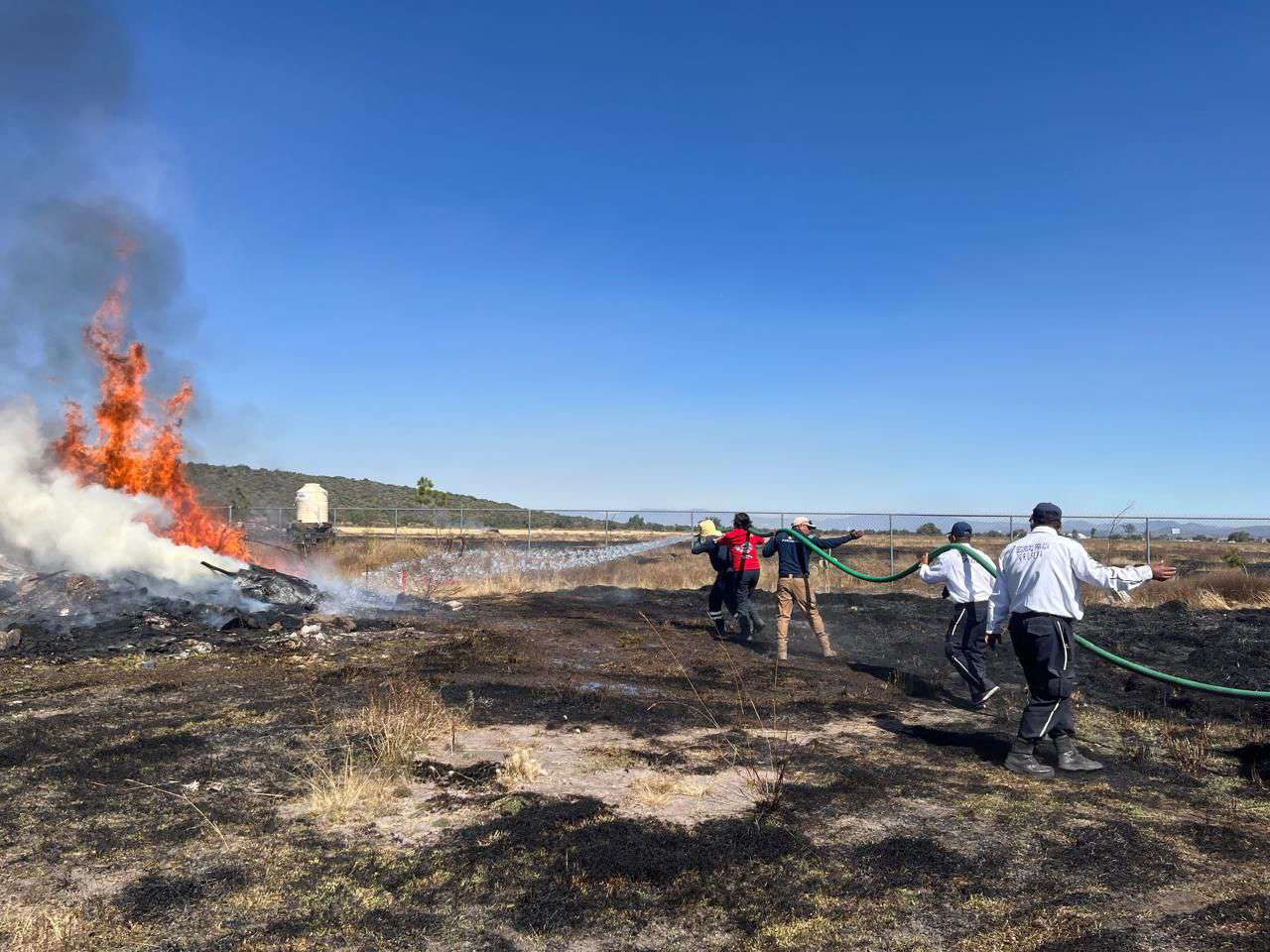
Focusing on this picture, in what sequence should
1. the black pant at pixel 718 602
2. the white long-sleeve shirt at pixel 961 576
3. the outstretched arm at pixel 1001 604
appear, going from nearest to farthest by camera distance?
the outstretched arm at pixel 1001 604 → the white long-sleeve shirt at pixel 961 576 → the black pant at pixel 718 602

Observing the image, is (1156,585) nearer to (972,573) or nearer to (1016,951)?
(972,573)

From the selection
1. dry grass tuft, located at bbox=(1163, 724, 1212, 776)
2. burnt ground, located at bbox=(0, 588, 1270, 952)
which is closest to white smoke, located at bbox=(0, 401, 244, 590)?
burnt ground, located at bbox=(0, 588, 1270, 952)

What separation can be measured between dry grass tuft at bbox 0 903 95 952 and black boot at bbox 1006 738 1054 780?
5654 mm

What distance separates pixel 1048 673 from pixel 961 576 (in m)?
2.69

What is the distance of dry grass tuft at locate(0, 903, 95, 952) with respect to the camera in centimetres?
349

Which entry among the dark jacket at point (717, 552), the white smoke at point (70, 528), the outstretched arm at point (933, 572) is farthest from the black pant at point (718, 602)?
the white smoke at point (70, 528)

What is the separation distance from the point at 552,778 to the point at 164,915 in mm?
2565

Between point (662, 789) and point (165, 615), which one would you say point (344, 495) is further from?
point (662, 789)

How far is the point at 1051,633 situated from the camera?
596cm

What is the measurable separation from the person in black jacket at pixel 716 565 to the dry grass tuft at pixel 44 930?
30.6 ft

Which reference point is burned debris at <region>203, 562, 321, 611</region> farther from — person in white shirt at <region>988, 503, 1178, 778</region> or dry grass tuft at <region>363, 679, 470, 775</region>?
person in white shirt at <region>988, 503, 1178, 778</region>

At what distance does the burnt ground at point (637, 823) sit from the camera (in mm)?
3734

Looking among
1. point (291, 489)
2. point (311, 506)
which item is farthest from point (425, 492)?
point (311, 506)

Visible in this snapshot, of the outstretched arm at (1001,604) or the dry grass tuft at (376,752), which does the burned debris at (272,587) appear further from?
the outstretched arm at (1001,604)
